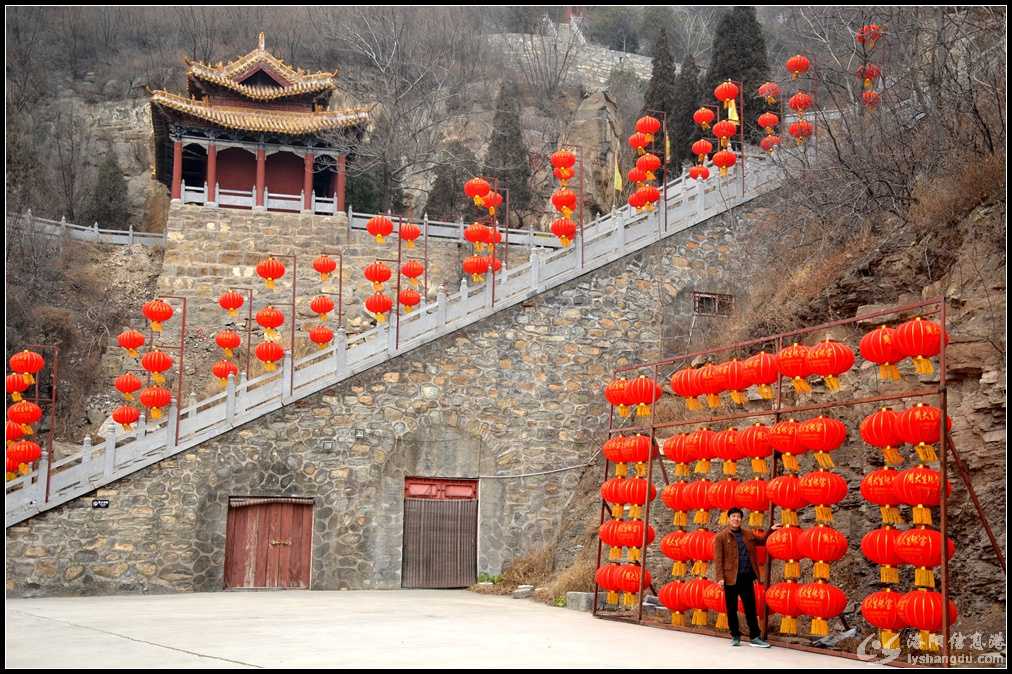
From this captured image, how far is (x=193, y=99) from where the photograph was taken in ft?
94.0

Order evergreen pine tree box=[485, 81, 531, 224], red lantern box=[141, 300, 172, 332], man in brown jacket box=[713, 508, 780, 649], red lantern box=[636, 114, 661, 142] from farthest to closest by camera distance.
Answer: evergreen pine tree box=[485, 81, 531, 224] → red lantern box=[636, 114, 661, 142] → red lantern box=[141, 300, 172, 332] → man in brown jacket box=[713, 508, 780, 649]

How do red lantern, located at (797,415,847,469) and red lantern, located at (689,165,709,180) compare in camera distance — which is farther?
red lantern, located at (689,165,709,180)

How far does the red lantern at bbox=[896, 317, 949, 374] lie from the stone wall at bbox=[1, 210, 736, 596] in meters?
10.1

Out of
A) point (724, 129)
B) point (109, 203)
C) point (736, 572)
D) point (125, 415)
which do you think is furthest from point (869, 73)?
point (109, 203)

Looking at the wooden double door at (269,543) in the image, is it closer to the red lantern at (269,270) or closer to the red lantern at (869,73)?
the red lantern at (269,270)

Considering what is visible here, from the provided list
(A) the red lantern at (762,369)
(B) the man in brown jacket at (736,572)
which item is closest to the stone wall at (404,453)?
(A) the red lantern at (762,369)

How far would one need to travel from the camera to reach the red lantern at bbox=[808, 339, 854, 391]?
A: 9.87 meters

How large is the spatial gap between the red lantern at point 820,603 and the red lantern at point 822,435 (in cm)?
118

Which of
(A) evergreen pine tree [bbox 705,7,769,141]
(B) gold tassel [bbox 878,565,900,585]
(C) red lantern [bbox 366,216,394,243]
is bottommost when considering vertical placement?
(B) gold tassel [bbox 878,565,900,585]

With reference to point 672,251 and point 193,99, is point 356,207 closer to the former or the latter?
point 193,99

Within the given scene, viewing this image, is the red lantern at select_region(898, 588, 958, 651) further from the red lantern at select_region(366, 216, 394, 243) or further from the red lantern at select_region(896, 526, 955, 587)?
the red lantern at select_region(366, 216, 394, 243)

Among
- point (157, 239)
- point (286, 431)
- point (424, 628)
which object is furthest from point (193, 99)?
point (424, 628)

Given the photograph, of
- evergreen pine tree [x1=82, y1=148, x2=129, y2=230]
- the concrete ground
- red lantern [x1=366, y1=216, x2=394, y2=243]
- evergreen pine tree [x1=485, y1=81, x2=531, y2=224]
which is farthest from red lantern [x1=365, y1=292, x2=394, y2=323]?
evergreen pine tree [x1=82, y1=148, x2=129, y2=230]

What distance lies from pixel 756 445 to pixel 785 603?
1.66 metres
